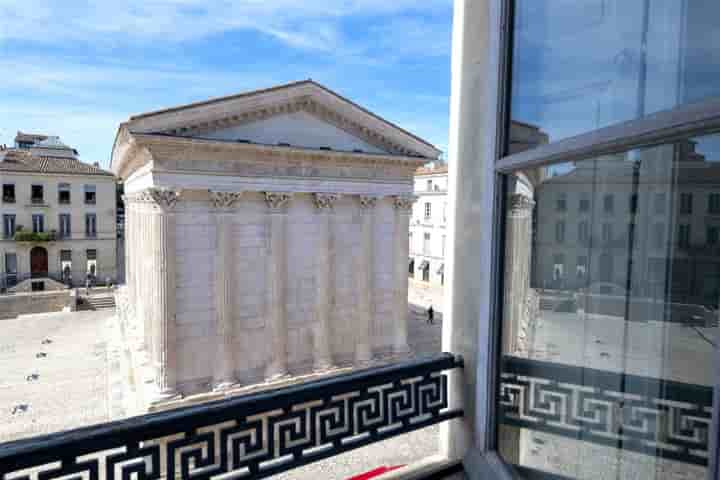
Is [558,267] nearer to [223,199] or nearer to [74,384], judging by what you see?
[223,199]

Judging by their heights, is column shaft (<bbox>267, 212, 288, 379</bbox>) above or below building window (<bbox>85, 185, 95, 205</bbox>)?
below

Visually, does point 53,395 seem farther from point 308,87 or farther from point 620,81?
point 620,81

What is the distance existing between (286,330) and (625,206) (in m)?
13.0

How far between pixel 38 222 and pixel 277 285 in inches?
1127

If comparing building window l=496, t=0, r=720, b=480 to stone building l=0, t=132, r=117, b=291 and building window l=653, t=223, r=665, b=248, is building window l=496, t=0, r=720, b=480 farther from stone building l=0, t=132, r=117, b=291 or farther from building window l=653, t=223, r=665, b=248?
stone building l=0, t=132, r=117, b=291

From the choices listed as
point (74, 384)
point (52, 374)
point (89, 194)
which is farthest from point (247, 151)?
point (89, 194)

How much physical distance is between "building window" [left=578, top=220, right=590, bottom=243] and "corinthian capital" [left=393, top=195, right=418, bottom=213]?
45.4ft

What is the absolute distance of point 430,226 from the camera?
39.2 metres

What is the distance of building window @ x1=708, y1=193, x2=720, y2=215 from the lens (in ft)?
4.08

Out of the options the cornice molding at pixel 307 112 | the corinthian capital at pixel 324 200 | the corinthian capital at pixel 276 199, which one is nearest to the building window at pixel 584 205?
the cornice molding at pixel 307 112

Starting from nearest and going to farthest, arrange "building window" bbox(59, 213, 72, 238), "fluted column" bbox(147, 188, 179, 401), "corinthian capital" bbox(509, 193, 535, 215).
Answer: "corinthian capital" bbox(509, 193, 535, 215)
"fluted column" bbox(147, 188, 179, 401)
"building window" bbox(59, 213, 72, 238)

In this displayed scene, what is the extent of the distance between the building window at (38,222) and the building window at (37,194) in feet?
3.31

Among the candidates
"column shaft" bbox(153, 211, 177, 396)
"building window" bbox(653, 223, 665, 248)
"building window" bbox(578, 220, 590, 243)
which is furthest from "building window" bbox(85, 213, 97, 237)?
"building window" bbox(653, 223, 665, 248)

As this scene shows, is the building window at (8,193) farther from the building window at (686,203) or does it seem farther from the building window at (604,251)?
the building window at (686,203)
